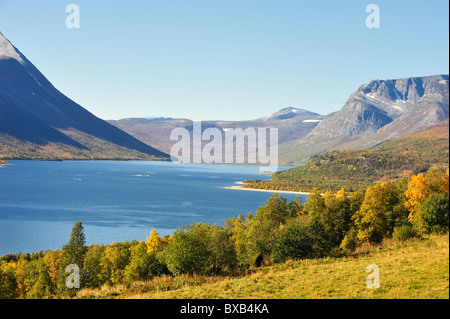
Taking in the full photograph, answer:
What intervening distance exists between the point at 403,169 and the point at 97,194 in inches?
4561

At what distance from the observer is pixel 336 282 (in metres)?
17.6

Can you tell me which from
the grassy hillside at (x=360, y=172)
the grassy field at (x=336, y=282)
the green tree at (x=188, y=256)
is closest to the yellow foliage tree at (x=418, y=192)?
the grassy field at (x=336, y=282)

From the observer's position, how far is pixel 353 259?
24.6 metres

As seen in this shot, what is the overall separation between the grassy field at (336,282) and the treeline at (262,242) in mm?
2276

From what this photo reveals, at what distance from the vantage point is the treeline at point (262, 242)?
29172 millimetres

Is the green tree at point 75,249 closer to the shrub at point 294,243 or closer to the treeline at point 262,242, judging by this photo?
the treeline at point 262,242

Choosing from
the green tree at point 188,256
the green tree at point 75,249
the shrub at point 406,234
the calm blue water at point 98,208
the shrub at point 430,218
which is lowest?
the calm blue water at point 98,208

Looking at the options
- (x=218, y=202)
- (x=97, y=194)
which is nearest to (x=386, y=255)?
(x=218, y=202)

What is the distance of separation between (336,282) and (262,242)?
16193 millimetres

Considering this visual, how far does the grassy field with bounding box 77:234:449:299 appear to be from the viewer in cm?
1455

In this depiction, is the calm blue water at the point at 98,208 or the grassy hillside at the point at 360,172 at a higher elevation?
the grassy hillside at the point at 360,172

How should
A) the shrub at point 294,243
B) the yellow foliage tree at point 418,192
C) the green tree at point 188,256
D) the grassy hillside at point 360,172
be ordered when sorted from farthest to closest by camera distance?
1. the grassy hillside at point 360,172
2. the shrub at point 294,243
3. the green tree at point 188,256
4. the yellow foliage tree at point 418,192

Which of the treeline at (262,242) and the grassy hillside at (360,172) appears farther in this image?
the grassy hillside at (360,172)
